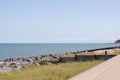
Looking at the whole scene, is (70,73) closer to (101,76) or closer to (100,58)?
(101,76)

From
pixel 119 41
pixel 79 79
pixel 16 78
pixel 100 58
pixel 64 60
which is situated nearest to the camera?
pixel 79 79

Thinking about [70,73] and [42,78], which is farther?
[70,73]

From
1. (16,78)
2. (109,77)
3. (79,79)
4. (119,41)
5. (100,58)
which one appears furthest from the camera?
(119,41)

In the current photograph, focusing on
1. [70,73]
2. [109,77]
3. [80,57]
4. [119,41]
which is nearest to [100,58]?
[80,57]

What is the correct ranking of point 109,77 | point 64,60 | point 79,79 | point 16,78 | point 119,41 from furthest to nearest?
point 119,41
point 64,60
point 16,78
point 109,77
point 79,79

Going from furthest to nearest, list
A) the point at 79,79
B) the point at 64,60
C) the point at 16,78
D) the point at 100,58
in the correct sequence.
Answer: the point at 64,60 < the point at 100,58 < the point at 16,78 < the point at 79,79

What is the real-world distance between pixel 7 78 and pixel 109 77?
529 cm

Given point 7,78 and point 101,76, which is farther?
point 7,78

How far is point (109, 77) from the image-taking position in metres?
15.8

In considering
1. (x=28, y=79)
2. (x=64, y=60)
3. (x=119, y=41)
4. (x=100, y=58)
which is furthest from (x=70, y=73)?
(x=119, y=41)

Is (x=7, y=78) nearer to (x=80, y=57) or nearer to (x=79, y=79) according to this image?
(x=79, y=79)

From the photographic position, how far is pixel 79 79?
1448cm

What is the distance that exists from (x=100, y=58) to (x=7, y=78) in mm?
14454

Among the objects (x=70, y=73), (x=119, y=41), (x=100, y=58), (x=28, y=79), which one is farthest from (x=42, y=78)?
(x=119, y=41)
